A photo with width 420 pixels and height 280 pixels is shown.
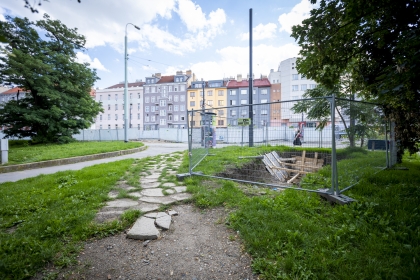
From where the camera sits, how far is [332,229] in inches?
101

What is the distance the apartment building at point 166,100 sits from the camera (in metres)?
57.9

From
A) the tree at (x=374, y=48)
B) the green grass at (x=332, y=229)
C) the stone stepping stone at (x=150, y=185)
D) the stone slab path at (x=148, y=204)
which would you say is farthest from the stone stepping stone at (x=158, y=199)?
the tree at (x=374, y=48)

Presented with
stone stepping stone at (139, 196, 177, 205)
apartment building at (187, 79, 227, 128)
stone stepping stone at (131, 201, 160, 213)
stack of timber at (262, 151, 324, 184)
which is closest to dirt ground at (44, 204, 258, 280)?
stone stepping stone at (131, 201, 160, 213)

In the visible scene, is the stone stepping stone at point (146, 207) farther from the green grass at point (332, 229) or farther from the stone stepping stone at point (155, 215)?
the green grass at point (332, 229)

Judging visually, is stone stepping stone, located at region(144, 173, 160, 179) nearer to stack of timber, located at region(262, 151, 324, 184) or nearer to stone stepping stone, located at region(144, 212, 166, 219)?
stone stepping stone, located at region(144, 212, 166, 219)

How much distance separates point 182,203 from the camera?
149 inches

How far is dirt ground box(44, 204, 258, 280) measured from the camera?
2.01 metres

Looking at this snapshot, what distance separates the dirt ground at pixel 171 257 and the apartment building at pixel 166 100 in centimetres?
5451

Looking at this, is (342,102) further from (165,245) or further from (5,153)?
(5,153)

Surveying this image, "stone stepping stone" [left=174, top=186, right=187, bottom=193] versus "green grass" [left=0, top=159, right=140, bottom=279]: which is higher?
"stone stepping stone" [left=174, top=186, right=187, bottom=193]

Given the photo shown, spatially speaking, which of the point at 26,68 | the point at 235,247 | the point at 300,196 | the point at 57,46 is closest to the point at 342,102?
the point at 300,196

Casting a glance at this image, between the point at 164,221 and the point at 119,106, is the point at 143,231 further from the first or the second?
the point at 119,106

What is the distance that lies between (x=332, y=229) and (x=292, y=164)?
5329mm

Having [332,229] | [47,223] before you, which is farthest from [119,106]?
[332,229]
